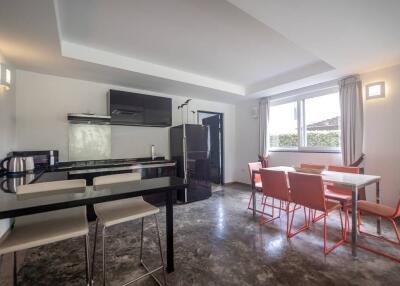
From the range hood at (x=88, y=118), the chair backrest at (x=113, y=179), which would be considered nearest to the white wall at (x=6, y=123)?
the range hood at (x=88, y=118)

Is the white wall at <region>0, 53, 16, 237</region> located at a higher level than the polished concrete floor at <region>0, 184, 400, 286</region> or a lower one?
higher

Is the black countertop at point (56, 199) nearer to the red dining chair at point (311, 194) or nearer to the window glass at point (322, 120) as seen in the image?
the red dining chair at point (311, 194)

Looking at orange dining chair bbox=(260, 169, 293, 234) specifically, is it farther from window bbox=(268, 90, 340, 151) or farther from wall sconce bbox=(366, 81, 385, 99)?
wall sconce bbox=(366, 81, 385, 99)

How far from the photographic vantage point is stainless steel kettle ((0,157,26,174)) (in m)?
2.24

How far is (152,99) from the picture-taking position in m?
3.86

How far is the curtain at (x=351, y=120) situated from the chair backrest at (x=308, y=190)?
5.65 feet

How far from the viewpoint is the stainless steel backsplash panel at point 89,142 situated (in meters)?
3.33

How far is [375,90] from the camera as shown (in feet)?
10.1

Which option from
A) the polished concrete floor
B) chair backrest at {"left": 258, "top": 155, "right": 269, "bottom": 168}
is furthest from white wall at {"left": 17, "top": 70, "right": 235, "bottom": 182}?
chair backrest at {"left": 258, "top": 155, "right": 269, "bottom": 168}

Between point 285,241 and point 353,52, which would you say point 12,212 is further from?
point 353,52

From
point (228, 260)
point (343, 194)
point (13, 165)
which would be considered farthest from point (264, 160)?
point (13, 165)

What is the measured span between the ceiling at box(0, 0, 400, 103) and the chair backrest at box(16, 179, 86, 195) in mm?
1456

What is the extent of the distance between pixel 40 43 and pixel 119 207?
2091 mm

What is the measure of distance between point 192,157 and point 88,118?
2.03 metres
